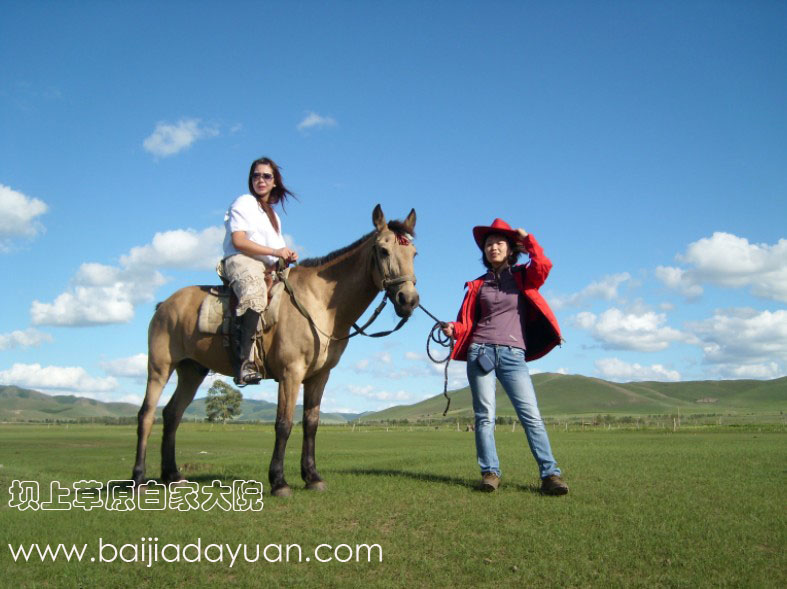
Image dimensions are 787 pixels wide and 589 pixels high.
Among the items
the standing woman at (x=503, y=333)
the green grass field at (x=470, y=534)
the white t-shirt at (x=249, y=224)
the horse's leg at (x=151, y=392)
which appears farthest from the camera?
the horse's leg at (x=151, y=392)

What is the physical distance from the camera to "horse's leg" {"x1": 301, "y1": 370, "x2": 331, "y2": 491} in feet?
27.2

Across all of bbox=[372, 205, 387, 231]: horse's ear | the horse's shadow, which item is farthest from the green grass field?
bbox=[372, 205, 387, 231]: horse's ear

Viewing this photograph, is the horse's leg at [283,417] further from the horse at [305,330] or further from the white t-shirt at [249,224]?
the white t-shirt at [249,224]

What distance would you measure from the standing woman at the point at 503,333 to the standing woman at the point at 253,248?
2536 millimetres

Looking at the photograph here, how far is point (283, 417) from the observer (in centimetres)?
801

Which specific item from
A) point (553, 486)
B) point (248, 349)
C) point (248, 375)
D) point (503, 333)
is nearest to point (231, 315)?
point (248, 349)

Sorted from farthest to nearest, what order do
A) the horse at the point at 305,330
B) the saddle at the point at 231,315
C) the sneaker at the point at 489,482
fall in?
the saddle at the point at 231,315, the horse at the point at 305,330, the sneaker at the point at 489,482

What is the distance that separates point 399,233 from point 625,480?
14.4ft

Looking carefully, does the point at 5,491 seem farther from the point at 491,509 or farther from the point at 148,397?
the point at 491,509

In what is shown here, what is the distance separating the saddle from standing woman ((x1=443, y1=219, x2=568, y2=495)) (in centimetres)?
239

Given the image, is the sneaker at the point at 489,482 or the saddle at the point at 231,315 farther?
the saddle at the point at 231,315

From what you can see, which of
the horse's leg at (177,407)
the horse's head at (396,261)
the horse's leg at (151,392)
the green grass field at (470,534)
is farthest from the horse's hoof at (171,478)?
the horse's head at (396,261)

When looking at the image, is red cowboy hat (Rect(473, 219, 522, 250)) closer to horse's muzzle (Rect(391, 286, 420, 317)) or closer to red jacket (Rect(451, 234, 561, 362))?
red jacket (Rect(451, 234, 561, 362))

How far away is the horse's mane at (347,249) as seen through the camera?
8.00 metres
